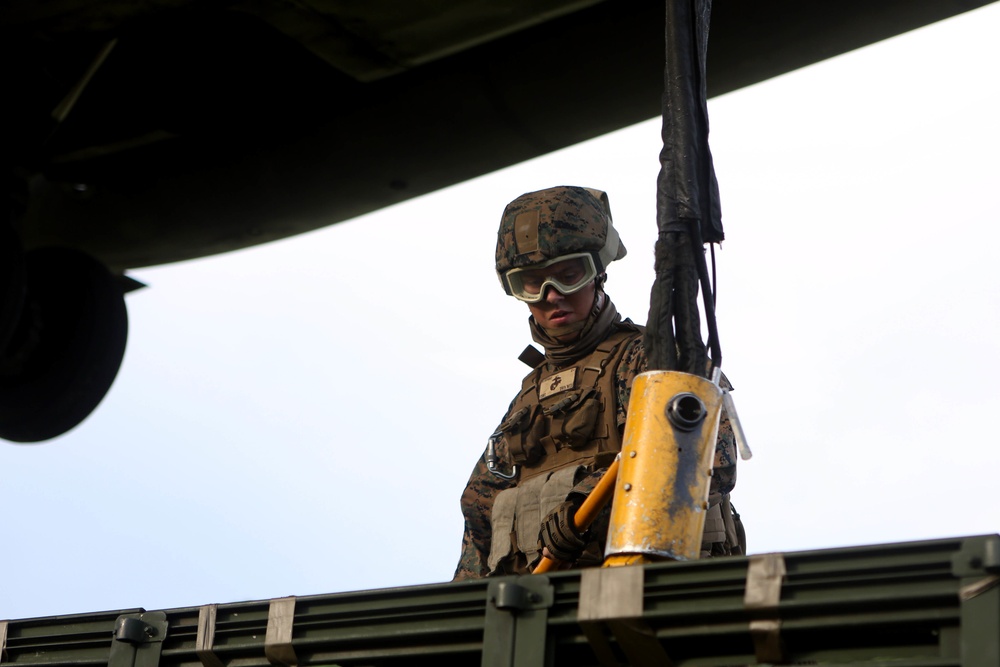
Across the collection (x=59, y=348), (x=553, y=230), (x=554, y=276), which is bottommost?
(x=554, y=276)

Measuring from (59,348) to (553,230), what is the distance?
3483 mm

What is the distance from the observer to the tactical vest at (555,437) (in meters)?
4.33

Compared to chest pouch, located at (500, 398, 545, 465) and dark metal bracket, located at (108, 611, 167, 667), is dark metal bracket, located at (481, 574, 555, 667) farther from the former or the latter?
chest pouch, located at (500, 398, 545, 465)

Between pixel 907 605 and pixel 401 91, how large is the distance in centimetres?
578

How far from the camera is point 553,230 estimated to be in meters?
4.66

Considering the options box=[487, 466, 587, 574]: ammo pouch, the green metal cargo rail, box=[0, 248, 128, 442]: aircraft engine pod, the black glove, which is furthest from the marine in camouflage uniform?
box=[0, 248, 128, 442]: aircraft engine pod

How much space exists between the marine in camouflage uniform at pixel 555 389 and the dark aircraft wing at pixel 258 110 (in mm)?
2211

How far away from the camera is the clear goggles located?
4637mm

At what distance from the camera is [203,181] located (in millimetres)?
8188

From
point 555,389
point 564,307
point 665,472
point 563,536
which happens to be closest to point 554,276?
point 564,307

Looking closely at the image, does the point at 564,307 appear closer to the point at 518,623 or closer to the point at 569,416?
the point at 569,416

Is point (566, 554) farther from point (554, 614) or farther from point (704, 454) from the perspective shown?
point (554, 614)

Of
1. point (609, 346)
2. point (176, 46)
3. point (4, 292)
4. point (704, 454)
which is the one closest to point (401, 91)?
point (176, 46)

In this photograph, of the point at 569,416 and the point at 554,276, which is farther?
the point at 554,276
